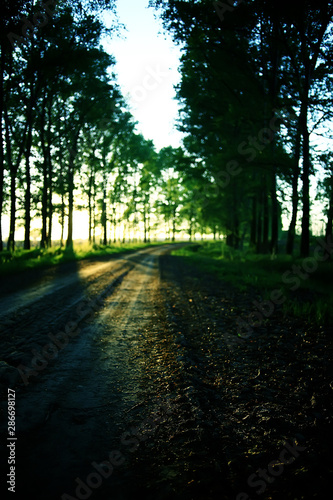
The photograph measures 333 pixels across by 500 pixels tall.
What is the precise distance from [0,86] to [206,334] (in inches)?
656

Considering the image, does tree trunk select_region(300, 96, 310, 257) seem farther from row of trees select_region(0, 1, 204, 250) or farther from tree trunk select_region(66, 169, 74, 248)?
tree trunk select_region(66, 169, 74, 248)

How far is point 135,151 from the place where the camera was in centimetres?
3388

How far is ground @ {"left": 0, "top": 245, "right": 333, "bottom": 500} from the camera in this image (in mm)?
1703

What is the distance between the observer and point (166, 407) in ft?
8.17

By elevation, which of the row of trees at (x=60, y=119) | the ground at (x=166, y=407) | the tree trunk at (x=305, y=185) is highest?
the row of trees at (x=60, y=119)

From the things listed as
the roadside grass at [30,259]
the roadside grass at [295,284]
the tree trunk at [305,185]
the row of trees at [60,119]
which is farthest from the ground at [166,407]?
the row of trees at [60,119]

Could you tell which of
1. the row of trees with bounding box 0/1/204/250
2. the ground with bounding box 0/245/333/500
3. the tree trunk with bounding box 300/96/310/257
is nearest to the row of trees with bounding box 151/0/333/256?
the tree trunk with bounding box 300/96/310/257

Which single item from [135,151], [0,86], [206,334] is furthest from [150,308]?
[135,151]

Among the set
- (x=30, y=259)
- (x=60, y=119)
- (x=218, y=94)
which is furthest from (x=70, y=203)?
(x=218, y=94)

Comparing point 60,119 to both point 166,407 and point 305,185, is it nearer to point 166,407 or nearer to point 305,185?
point 305,185

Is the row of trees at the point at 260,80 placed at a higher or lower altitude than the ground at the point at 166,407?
higher

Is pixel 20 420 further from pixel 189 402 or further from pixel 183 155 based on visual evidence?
pixel 183 155

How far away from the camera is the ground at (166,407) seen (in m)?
1.70

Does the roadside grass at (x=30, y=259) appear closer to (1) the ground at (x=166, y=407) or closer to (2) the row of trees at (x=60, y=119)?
(2) the row of trees at (x=60, y=119)
